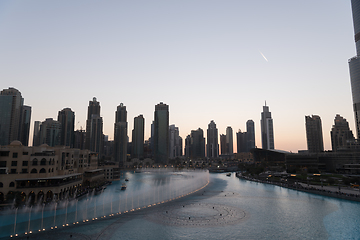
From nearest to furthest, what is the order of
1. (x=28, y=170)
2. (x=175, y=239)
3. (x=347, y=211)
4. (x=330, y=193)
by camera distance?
(x=175, y=239) < (x=347, y=211) < (x=28, y=170) < (x=330, y=193)

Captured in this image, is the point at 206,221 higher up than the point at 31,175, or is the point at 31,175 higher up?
the point at 31,175

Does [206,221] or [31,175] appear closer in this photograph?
[206,221]

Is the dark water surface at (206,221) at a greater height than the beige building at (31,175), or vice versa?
the beige building at (31,175)

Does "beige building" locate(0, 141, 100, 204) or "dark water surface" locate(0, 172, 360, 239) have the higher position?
"beige building" locate(0, 141, 100, 204)

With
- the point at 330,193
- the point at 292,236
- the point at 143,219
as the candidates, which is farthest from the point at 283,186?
the point at 143,219

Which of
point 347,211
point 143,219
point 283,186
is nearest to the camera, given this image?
point 143,219

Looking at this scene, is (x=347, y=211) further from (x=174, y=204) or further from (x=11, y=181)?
(x=11, y=181)

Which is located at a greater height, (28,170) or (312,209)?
(28,170)

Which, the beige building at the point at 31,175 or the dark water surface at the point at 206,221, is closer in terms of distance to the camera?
the dark water surface at the point at 206,221

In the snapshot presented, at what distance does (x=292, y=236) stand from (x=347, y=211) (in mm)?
30735

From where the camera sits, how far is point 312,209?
64688 millimetres

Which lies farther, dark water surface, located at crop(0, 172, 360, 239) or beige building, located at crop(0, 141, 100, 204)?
beige building, located at crop(0, 141, 100, 204)

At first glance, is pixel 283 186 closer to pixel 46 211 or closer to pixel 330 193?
pixel 330 193

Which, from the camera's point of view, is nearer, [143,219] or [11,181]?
[143,219]
